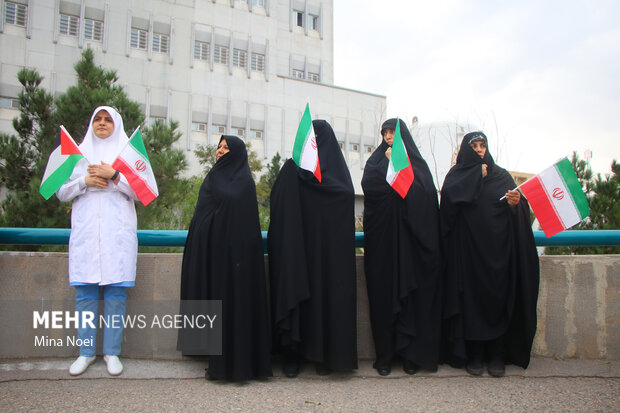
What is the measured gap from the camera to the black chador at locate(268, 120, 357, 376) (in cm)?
360

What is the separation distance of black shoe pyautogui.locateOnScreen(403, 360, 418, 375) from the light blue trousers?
2180 millimetres

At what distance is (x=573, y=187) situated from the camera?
393 cm

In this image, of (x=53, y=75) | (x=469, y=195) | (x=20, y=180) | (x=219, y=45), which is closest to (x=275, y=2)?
(x=219, y=45)

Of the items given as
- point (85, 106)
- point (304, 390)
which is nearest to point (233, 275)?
point (304, 390)

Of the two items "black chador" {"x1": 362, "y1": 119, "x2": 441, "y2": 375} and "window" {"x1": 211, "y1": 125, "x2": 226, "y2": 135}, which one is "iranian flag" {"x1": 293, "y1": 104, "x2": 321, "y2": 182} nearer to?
"black chador" {"x1": 362, "y1": 119, "x2": 441, "y2": 375}

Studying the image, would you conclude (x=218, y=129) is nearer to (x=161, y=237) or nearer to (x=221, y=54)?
(x=221, y=54)

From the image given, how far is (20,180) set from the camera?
25.7 ft

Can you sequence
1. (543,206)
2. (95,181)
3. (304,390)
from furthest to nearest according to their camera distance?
(543,206) < (95,181) < (304,390)

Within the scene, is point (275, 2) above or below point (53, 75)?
above

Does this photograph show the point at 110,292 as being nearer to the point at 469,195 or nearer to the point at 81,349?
the point at 81,349

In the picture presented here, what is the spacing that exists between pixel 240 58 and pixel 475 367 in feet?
94.4

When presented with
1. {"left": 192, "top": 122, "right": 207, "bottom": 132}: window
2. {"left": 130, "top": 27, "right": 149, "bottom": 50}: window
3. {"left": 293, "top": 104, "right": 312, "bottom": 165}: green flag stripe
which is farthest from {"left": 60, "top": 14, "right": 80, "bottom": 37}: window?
{"left": 293, "top": 104, "right": 312, "bottom": 165}: green flag stripe

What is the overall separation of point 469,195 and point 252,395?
2.28m

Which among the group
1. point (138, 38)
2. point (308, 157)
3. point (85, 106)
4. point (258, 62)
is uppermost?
point (138, 38)
